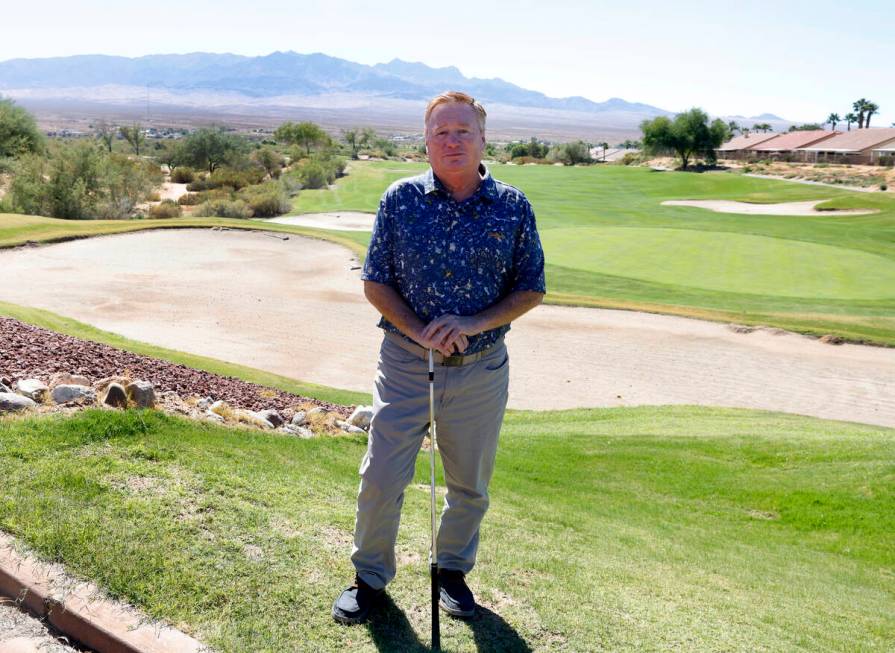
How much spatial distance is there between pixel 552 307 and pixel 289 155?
201 feet

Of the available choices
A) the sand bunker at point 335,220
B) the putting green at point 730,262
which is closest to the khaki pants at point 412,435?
the putting green at point 730,262

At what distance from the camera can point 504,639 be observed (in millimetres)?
3828

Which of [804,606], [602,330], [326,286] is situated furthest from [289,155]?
[804,606]

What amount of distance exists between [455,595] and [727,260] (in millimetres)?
24623

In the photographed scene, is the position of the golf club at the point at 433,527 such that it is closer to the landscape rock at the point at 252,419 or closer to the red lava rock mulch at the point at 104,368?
the landscape rock at the point at 252,419

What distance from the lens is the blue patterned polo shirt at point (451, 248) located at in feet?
12.9

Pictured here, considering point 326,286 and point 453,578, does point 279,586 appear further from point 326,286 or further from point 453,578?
point 326,286

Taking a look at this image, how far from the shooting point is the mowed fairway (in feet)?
66.2

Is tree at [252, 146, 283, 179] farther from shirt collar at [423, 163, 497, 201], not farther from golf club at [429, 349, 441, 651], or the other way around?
golf club at [429, 349, 441, 651]

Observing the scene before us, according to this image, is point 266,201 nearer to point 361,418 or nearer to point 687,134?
point 361,418

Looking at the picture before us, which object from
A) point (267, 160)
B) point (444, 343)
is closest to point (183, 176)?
point (267, 160)

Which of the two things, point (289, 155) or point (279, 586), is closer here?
point (279, 586)

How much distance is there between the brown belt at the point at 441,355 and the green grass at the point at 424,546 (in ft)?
3.94

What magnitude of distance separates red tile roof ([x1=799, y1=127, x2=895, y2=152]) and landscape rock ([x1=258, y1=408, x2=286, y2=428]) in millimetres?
91586
